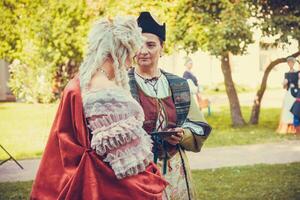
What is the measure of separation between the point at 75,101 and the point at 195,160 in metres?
6.54

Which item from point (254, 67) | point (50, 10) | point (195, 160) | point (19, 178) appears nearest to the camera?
point (19, 178)

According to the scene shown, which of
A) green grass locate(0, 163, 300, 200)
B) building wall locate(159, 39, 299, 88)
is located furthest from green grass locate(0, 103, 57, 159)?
building wall locate(159, 39, 299, 88)

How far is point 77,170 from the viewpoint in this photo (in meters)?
2.52

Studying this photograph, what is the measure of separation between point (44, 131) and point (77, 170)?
10992 millimetres

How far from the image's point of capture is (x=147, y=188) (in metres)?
2.59

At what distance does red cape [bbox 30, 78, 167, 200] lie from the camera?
8.28 feet

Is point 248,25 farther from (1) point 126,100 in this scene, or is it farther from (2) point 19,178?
(1) point 126,100

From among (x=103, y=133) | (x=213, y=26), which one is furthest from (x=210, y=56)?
(x=103, y=133)

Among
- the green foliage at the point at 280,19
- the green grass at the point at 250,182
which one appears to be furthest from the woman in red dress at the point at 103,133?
the green foliage at the point at 280,19

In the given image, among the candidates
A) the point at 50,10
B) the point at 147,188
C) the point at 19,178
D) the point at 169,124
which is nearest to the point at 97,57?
the point at 147,188

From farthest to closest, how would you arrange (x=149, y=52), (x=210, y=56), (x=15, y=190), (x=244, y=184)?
(x=210, y=56), (x=244, y=184), (x=15, y=190), (x=149, y=52)

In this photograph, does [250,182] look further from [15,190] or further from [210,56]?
[210,56]

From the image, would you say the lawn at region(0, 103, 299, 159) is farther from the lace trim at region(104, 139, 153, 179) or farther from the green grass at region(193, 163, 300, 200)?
the lace trim at region(104, 139, 153, 179)

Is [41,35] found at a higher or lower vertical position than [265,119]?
higher
